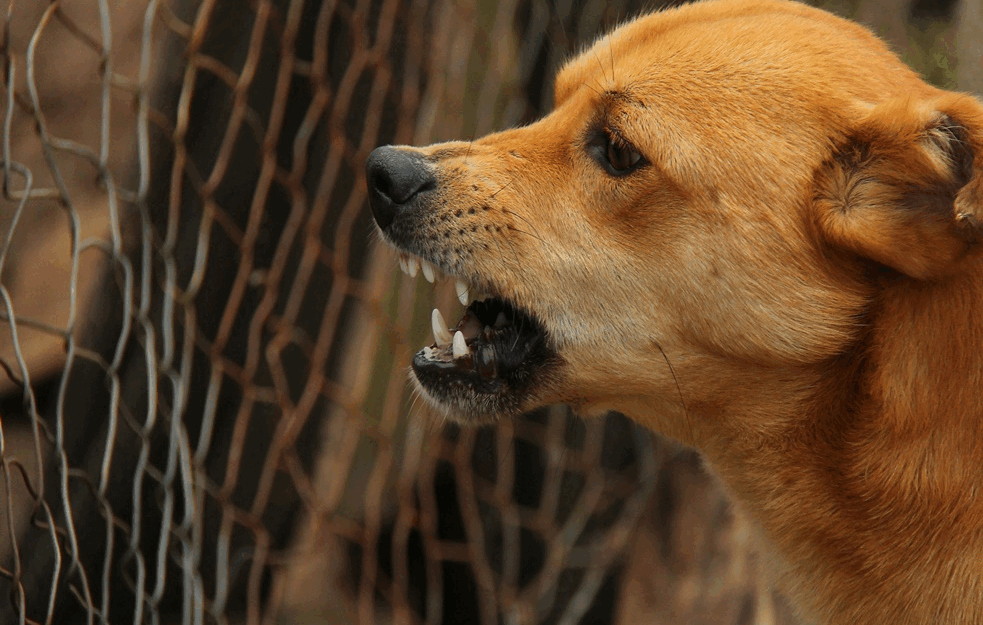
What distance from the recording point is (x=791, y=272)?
94.5 inches

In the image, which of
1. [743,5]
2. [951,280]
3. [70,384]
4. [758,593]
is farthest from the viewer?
[758,593]

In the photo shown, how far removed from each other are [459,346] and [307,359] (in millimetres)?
2055

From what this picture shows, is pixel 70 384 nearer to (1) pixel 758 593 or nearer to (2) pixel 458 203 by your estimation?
(2) pixel 458 203

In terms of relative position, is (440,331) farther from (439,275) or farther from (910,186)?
(910,186)

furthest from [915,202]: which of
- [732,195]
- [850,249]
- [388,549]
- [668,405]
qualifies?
[388,549]

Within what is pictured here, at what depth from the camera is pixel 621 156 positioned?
98.6 inches

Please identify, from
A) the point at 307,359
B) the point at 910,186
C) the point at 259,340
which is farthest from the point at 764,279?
the point at 307,359

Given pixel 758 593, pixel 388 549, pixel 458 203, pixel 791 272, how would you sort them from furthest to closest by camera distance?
pixel 388 549
pixel 758 593
pixel 458 203
pixel 791 272

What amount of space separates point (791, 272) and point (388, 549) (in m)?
3.17

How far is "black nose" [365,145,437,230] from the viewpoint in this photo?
2604 millimetres

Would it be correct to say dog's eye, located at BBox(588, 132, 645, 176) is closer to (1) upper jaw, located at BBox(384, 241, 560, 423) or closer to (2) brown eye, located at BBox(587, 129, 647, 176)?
(2) brown eye, located at BBox(587, 129, 647, 176)

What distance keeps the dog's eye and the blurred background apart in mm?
1334

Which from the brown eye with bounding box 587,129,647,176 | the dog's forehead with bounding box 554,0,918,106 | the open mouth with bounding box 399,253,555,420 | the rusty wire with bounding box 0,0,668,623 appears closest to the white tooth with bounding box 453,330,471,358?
the open mouth with bounding box 399,253,555,420

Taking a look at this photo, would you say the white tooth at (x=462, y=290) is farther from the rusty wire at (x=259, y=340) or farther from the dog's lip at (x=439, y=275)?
the rusty wire at (x=259, y=340)
